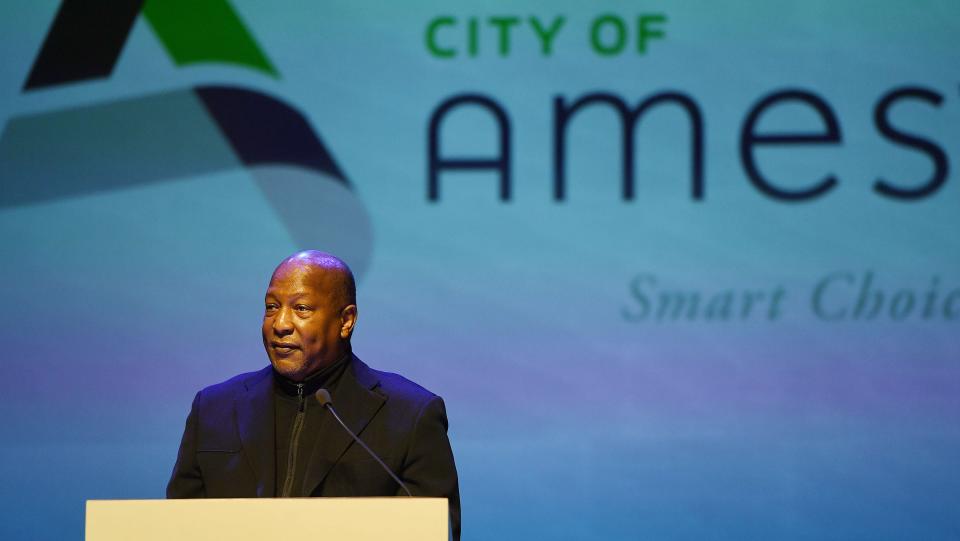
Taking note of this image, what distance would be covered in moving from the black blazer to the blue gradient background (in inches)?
63.2

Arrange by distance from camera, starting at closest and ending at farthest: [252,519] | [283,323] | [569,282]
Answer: [252,519], [283,323], [569,282]

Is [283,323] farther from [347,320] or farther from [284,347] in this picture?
[347,320]

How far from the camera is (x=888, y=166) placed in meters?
4.62

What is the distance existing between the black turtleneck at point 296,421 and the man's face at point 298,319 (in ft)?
Result: 0.23

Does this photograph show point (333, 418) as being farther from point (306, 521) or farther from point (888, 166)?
point (888, 166)

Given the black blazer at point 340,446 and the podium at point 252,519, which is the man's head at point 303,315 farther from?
the podium at point 252,519

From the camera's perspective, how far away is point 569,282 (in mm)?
4695

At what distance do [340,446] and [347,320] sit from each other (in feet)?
0.92

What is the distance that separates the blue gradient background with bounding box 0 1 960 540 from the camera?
4.58m

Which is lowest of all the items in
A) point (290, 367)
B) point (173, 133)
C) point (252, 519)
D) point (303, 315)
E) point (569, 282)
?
point (252, 519)

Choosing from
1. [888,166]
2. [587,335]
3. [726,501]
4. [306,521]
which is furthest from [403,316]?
[306,521]

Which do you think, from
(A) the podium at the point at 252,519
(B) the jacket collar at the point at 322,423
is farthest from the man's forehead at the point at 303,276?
(A) the podium at the point at 252,519

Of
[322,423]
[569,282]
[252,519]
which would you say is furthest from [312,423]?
[569,282]

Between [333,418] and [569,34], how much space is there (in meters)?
2.16
